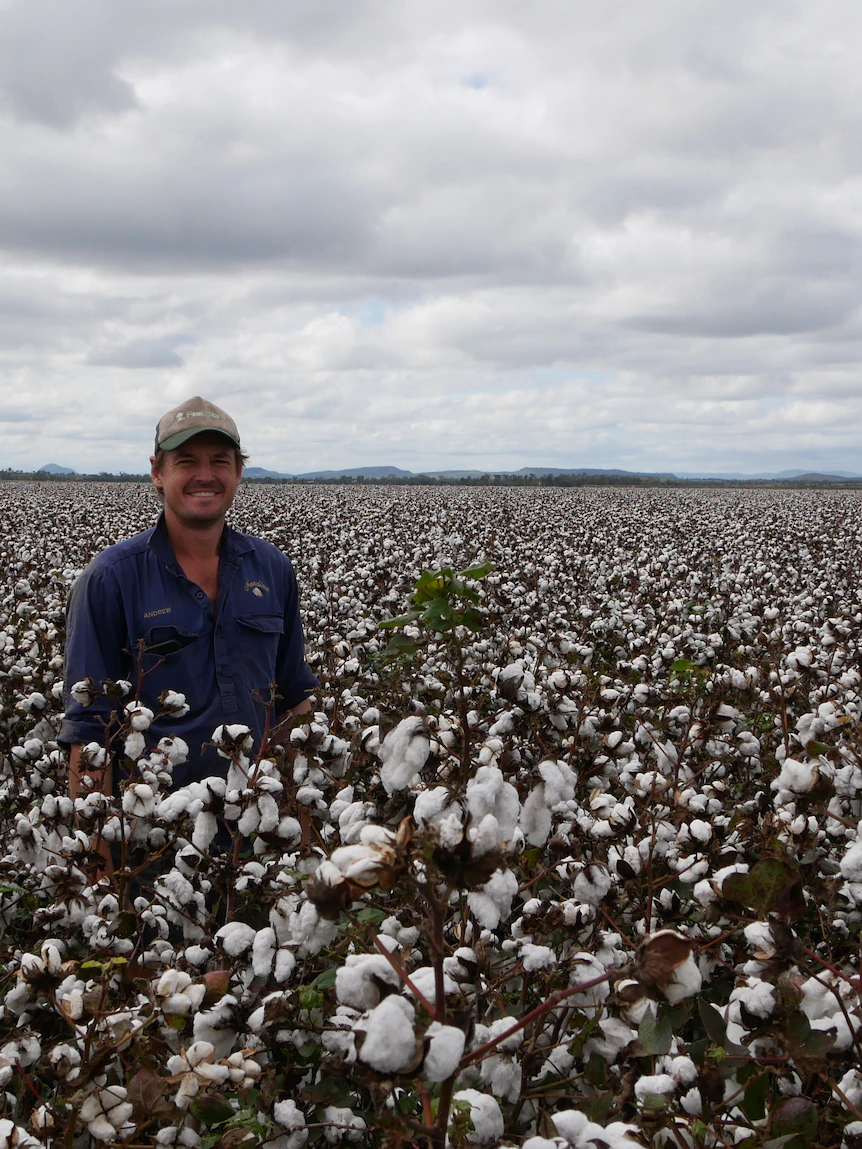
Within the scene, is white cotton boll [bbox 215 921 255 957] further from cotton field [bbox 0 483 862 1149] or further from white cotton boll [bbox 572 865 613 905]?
white cotton boll [bbox 572 865 613 905]

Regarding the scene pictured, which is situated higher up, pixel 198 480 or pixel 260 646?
pixel 198 480

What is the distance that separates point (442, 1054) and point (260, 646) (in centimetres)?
319

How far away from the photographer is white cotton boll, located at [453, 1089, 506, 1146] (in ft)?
4.42

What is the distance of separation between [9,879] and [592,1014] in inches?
82.7

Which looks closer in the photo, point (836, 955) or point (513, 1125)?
point (513, 1125)

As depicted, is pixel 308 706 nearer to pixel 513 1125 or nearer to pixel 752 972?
pixel 513 1125

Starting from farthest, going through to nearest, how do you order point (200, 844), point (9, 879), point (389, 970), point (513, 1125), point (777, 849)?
point (9, 879), point (200, 844), point (777, 849), point (513, 1125), point (389, 970)

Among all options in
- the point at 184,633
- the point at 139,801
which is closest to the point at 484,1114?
the point at 139,801

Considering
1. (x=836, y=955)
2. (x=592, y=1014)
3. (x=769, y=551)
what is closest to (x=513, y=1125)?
(x=592, y=1014)

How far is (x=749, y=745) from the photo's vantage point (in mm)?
3182

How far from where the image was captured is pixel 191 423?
3.88 metres

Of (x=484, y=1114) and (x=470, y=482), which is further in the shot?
(x=470, y=482)

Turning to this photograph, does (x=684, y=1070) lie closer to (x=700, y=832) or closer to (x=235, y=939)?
(x=700, y=832)

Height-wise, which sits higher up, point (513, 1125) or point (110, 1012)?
point (110, 1012)
